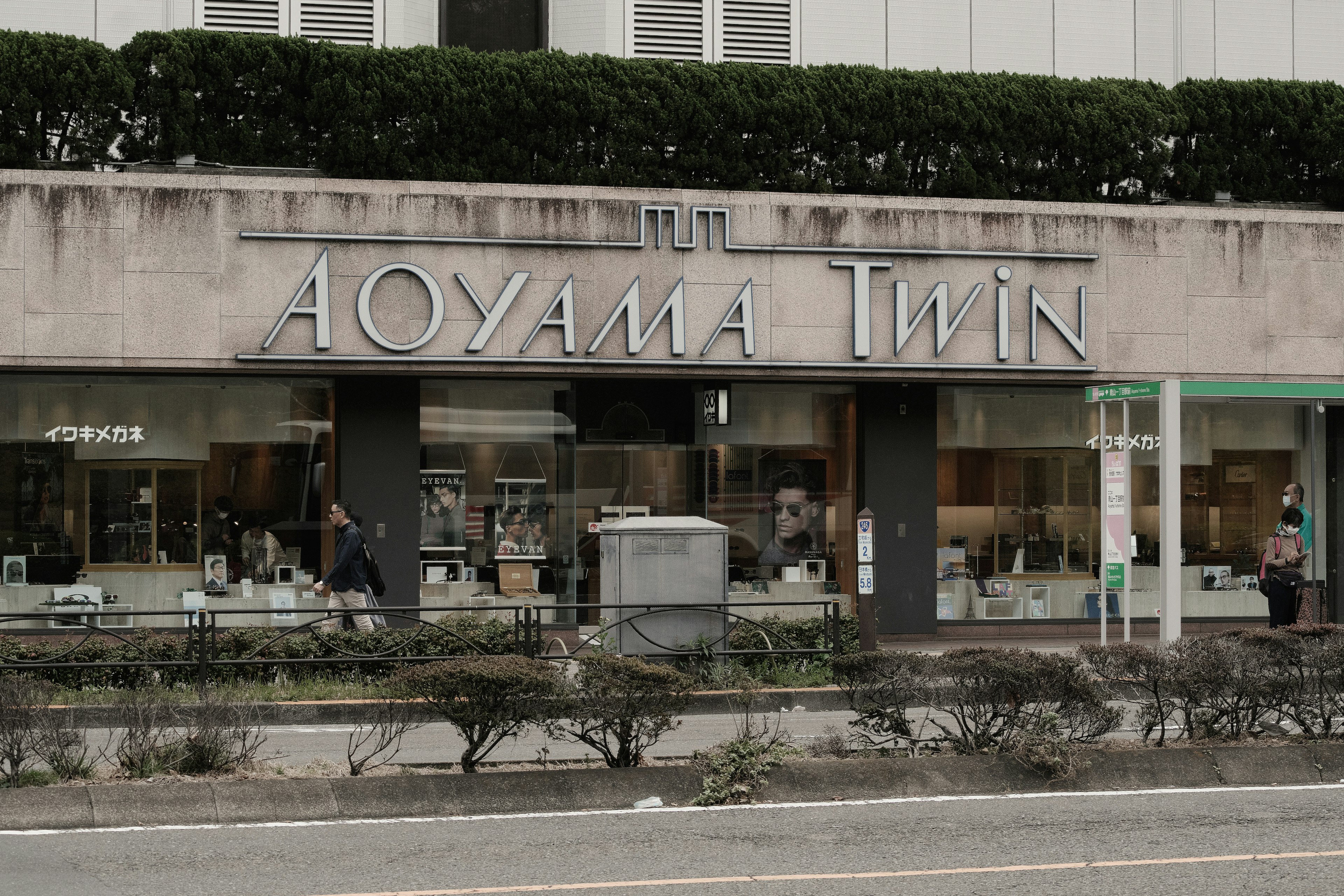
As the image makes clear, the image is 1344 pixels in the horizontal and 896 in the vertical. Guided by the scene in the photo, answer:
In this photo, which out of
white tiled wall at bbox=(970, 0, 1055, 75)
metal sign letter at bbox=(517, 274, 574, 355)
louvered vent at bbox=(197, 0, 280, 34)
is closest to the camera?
metal sign letter at bbox=(517, 274, 574, 355)

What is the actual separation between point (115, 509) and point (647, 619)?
26.3 ft

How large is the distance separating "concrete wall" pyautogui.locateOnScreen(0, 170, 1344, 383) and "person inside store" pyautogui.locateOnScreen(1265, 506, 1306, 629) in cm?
430

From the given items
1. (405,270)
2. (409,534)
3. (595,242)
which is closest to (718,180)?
(595,242)

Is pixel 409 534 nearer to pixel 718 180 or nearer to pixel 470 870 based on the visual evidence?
pixel 718 180

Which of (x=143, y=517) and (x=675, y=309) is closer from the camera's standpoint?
(x=675, y=309)

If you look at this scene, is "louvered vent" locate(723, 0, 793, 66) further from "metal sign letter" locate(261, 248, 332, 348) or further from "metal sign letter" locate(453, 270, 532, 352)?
"metal sign letter" locate(261, 248, 332, 348)

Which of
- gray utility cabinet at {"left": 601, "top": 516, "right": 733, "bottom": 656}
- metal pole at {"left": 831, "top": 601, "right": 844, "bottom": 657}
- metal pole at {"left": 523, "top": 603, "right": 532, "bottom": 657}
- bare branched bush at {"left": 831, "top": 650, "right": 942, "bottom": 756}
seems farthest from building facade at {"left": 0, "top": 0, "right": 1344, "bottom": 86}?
bare branched bush at {"left": 831, "top": 650, "right": 942, "bottom": 756}

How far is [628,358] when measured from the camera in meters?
17.4

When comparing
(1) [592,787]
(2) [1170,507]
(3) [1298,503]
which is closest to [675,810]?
(1) [592,787]

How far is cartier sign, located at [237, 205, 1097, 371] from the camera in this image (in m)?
16.8

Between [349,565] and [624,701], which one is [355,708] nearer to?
[349,565]

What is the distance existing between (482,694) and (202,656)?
14.9ft

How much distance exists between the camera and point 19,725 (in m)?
8.42

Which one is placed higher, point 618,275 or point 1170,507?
point 618,275
